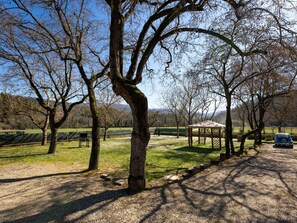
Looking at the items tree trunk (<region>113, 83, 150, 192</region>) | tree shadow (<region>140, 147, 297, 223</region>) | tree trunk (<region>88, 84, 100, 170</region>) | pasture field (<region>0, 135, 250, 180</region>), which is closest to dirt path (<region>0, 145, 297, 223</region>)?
tree shadow (<region>140, 147, 297, 223</region>)

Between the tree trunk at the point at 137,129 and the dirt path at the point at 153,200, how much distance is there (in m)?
0.36

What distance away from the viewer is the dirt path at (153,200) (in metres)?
3.47

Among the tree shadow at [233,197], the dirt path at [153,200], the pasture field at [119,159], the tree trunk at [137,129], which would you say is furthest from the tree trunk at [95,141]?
the tree shadow at [233,197]

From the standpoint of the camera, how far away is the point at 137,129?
15.3ft

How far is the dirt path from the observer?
3.47 meters

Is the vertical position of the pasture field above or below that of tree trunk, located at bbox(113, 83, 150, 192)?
below

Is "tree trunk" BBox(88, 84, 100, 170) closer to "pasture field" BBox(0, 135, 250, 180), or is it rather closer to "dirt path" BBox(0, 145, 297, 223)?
"pasture field" BBox(0, 135, 250, 180)

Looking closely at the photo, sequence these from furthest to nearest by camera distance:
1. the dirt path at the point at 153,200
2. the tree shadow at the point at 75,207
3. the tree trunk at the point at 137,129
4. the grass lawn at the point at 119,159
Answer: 1. the grass lawn at the point at 119,159
2. the tree trunk at the point at 137,129
3. the dirt path at the point at 153,200
4. the tree shadow at the point at 75,207

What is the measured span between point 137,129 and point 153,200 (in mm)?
1690

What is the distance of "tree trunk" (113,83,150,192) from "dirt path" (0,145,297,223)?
1.19 ft

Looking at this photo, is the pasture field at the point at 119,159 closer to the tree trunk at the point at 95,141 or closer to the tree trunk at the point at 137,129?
the tree trunk at the point at 95,141

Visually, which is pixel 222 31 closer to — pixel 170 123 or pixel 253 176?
pixel 253 176

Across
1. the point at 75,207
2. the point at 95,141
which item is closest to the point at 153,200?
the point at 75,207

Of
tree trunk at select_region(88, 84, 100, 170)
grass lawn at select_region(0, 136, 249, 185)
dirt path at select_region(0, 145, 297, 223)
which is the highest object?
tree trunk at select_region(88, 84, 100, 170)
